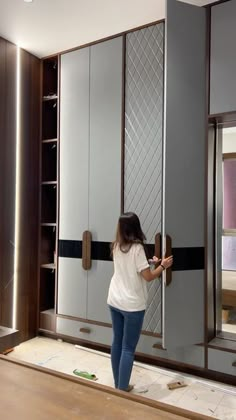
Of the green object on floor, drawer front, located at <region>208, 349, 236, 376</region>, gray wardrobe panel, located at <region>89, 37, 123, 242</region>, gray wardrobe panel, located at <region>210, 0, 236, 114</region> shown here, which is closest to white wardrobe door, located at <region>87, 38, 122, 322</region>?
gray wardrobe panel, located at <region>89, 37, 123, 242</region>

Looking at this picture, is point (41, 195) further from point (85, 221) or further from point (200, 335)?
point (200, 335)

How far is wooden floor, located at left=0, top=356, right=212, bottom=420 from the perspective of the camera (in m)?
0.85

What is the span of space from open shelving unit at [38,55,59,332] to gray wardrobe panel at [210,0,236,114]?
1.67 metres

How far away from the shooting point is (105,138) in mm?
3180

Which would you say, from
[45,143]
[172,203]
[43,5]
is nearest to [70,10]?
[43,5]

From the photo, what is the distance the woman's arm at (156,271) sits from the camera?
2.32 m

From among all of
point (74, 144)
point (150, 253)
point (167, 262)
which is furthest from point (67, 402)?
point (74, 144)

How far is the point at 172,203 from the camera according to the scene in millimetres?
2607

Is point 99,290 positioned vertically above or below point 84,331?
above

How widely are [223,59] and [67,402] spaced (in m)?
2.58

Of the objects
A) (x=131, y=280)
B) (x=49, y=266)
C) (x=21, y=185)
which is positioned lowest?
(x=49, y=266)

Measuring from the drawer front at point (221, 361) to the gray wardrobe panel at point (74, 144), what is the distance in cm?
159

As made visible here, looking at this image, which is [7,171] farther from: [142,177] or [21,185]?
[142,177]

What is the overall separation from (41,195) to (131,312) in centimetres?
181
